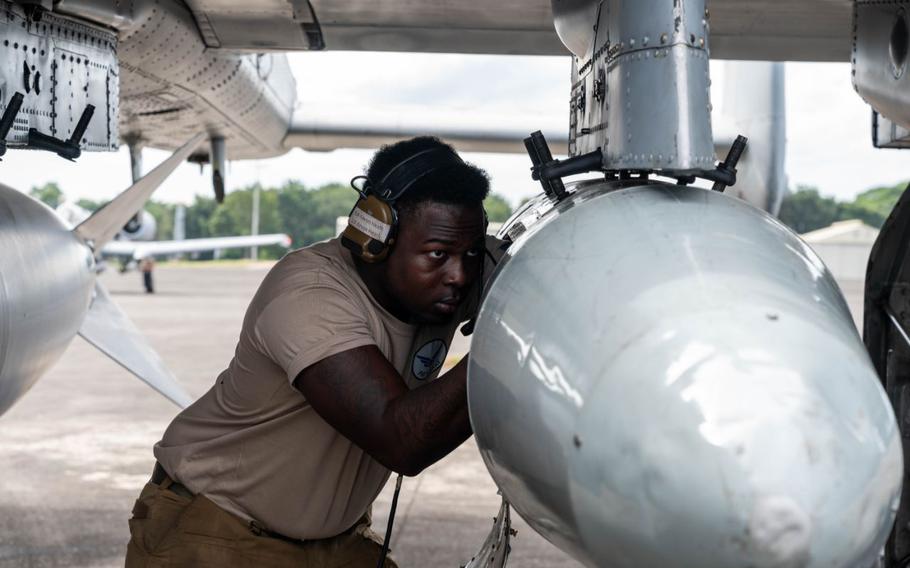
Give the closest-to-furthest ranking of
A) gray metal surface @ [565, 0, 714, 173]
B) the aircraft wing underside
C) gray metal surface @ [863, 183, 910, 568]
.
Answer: gray metal surface @ [565, 0, 714, 173] < gray metal surface @ [863, 183, 910, 568] < the aircraft wing underside

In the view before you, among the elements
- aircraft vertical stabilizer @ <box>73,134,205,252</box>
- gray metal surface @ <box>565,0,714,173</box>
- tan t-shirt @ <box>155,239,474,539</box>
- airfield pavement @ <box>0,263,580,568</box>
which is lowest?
airfield pavement @ <box>0,263,580,568</box>

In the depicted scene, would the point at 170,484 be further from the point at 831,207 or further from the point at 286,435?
the point at 831,207

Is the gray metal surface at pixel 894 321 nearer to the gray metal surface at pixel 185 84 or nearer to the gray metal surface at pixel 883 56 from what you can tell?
the gray metal surface at pixel 883 56

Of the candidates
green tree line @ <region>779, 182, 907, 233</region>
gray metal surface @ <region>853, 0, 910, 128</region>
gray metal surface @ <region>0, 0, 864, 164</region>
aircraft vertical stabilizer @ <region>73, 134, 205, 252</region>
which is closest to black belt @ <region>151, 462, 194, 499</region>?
gray metal surface @ <region>0, 0, 864, 164</region>

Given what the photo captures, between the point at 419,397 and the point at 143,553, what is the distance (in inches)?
39.6

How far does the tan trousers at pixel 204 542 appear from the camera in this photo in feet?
7.57

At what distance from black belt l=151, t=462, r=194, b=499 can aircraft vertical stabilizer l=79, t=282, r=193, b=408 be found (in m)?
2.13

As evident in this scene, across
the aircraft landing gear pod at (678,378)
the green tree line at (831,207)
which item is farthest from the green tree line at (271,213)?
the aircraft landing gear pod at (678,378)

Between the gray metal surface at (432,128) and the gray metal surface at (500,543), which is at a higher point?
the gray metal surface at (432,128)

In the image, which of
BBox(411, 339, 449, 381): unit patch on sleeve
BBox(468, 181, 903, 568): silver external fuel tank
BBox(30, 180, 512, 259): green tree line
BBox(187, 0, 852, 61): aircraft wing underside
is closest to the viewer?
BBox(468, 181, 903, 568): silver external fuel tank

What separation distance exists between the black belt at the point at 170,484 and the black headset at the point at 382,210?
2.47 feet

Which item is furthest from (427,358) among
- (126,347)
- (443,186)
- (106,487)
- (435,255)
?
(106,487)

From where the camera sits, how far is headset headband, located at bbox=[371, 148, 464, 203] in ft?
7.00

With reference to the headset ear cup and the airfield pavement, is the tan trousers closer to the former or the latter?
the headset ear cup
